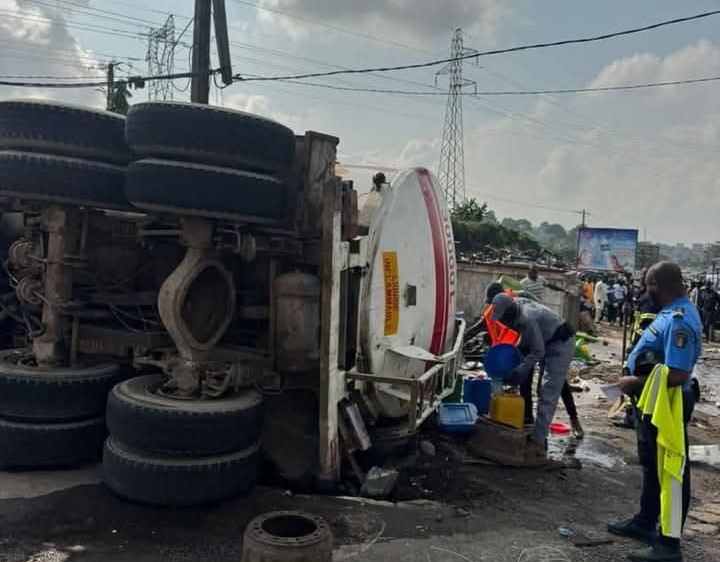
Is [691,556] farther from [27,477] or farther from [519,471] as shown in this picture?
[27,477]

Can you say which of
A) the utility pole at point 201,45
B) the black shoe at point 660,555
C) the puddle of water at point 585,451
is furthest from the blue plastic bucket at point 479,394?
the utility pole at point 201,45

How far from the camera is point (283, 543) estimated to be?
8.34ft

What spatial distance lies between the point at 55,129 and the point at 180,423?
2.00 metres

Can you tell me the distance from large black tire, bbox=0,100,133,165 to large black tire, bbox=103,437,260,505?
186 centimetres

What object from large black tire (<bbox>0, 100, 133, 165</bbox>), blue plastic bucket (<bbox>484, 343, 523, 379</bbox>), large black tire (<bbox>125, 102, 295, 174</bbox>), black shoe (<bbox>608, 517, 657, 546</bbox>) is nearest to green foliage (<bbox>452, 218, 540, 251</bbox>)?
blue plastic bucket (<bbox>484, 343, 523, 379</bbox>)

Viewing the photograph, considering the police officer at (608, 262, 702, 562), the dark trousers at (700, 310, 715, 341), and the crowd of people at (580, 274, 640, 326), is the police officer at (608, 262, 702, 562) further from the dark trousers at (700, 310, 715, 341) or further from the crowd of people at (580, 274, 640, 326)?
the crowd of people at (580, 274, 640, 326)

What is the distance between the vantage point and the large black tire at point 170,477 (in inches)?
143

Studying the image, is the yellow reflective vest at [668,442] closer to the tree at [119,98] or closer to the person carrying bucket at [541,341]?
the person carrying bucket at [541,341]

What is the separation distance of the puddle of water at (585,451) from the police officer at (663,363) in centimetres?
164

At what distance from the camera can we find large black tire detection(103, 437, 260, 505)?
363 cm

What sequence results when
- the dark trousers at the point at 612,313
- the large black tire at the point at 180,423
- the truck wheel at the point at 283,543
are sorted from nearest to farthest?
the truck wheel at the point at 283,543
the large black tire at the point at 180,423
the dark trousers at the point at 612,313

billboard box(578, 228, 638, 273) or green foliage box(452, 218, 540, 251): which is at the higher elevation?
green foliage box(452, 218, 540, 251)

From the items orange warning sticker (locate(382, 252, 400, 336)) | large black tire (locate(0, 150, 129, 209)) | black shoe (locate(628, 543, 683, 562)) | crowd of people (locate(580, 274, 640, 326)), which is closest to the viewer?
black shoe (locate(628, 543, 683, 562))

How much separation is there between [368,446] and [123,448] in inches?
60.1
